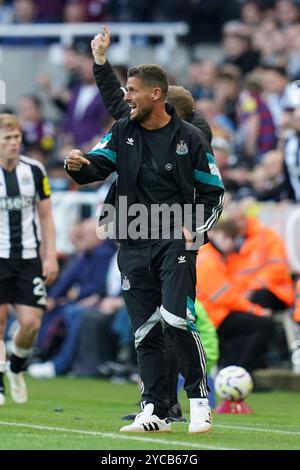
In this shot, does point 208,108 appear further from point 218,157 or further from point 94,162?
point 94,162

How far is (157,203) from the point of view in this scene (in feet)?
29.1

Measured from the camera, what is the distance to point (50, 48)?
2275 cm

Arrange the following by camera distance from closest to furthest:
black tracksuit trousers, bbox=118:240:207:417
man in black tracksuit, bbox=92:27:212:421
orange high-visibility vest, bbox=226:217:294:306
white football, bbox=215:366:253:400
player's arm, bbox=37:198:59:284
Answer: black tracksuit trousers, bbox=118:240:207:417, man in black tracksuit, bbox=92:27:212:421, white football, bbox=215:366:253:400, player's arm, bbox=37:198:59:284, orange high-visibility vest, bbox=226:217:294:306

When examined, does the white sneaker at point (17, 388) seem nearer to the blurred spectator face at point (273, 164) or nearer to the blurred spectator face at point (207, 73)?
the blurred spectator face at point (273, 164)

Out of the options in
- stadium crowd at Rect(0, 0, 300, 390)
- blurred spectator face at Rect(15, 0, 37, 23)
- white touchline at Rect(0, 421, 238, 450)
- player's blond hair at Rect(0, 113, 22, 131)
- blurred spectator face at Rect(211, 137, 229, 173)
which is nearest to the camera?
white touchline at Rect(0, 421, 238, 450)

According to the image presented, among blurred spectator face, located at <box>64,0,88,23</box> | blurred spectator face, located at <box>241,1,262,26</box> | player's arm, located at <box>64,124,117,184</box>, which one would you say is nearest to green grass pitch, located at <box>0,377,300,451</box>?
player's arm, located at <box>64,124,117,184</box>

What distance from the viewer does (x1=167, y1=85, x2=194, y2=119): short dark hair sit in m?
10.1

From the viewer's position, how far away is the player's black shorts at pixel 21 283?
38.6ft

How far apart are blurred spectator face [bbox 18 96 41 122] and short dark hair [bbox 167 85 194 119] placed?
406 inches

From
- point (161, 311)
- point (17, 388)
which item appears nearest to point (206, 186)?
point (161, 311)

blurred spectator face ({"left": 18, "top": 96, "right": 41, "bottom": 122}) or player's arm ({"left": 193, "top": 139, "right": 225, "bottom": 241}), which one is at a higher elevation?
blurred spectator face ({"left": 18, "top": 96, "right": 41, "bottom": 122})

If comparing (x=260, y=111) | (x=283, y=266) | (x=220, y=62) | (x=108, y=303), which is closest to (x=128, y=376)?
(x=108, y=303)

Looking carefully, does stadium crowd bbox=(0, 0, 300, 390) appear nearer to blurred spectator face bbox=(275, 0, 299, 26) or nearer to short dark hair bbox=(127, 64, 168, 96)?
blurred spectator face bbox=(275, 0, 299, 26)

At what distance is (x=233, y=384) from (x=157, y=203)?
3086mm
